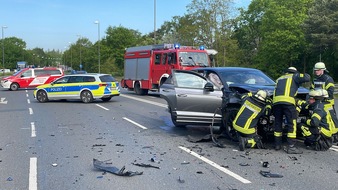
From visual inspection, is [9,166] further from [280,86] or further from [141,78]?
[141,78]

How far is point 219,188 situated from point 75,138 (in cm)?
486

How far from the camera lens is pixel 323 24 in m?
37.5

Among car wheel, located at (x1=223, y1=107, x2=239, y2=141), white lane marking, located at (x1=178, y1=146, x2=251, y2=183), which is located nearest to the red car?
car wheel, located at (x1=223, y1=107, x2=239, y2=141)

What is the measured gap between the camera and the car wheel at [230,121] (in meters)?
8.20

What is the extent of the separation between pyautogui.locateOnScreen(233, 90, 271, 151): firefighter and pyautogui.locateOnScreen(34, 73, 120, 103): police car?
39.3 feet

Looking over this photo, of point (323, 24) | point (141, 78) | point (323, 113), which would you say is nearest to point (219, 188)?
point (323, 113)

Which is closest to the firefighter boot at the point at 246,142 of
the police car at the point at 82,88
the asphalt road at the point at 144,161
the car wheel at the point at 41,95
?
the asphalt road at the point at 144,161

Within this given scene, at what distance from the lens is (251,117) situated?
24.3 feet

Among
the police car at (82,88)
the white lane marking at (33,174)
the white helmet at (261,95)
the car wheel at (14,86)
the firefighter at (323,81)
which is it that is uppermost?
the firefighter at (323,81)

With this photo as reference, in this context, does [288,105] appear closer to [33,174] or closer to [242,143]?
[242,143]

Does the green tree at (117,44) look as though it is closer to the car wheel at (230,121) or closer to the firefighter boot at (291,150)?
the car wheel at (230,121)

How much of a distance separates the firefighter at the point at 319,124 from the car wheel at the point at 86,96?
13.0m

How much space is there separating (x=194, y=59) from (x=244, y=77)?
33.0 ft

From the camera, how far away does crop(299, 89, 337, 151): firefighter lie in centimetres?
730
